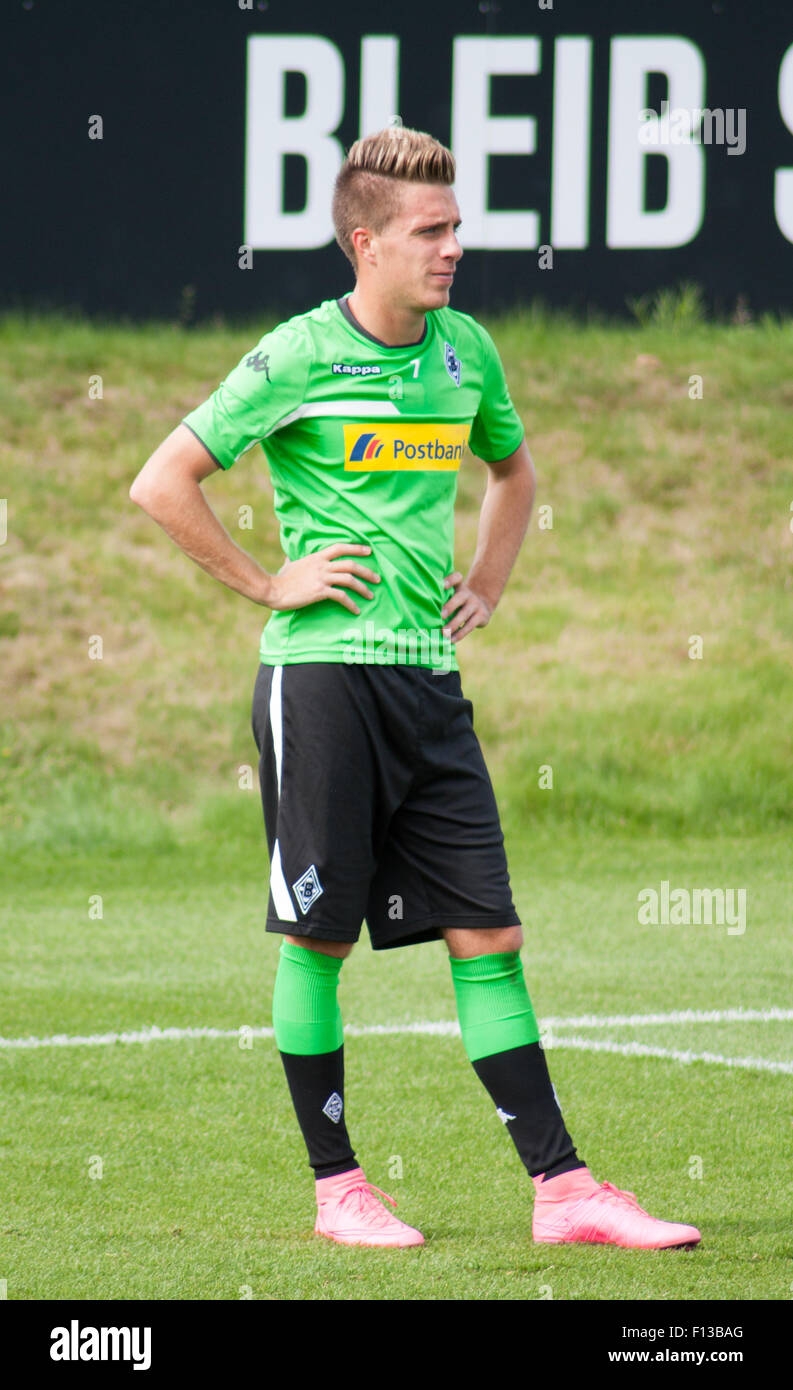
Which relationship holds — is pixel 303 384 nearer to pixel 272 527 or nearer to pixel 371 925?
pixel 371 925

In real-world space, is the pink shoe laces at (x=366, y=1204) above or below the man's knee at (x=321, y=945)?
below

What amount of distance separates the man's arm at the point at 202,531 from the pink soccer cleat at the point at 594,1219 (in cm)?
118

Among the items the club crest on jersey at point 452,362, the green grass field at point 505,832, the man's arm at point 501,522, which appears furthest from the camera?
the man's arm at point 501,522

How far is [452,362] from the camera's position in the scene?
3.53 m

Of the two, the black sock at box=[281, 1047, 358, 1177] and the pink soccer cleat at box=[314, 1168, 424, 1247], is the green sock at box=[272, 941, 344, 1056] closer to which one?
the black sock at box=[281, 1047, 358, 1177]

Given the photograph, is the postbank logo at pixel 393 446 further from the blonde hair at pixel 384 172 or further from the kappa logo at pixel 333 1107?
the kappa logo at pixel 333 1107

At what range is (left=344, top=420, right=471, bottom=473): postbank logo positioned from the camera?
338cm

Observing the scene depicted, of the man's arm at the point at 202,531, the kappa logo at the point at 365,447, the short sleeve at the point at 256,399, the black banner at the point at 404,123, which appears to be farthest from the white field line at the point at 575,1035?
the black banner at the point at 404,123

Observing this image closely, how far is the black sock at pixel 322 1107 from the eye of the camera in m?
3.51

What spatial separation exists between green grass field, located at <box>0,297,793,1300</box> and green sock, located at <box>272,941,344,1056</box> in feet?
1.26

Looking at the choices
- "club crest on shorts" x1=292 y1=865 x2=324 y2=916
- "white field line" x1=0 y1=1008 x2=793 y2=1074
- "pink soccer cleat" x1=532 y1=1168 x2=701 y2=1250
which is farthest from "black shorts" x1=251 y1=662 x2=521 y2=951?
"white field line" x1=0 y1=1008 x2=793 y2=1074

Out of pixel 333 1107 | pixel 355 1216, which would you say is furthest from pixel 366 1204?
pixel 333 1107

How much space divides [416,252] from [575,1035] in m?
2.81

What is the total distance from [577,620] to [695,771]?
2.02 m
